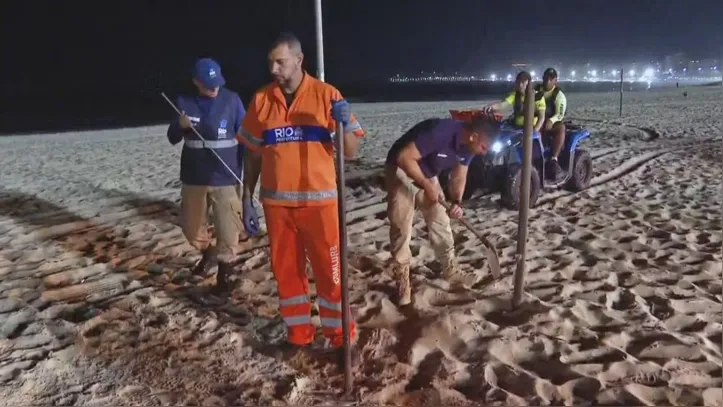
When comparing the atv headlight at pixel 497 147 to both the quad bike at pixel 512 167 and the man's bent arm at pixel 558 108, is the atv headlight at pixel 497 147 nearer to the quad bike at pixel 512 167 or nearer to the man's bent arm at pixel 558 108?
the quad bike at pixel 512 167

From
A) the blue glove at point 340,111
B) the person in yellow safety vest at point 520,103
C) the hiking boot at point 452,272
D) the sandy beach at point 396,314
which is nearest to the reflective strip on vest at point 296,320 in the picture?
the sandy beach at point 396,314

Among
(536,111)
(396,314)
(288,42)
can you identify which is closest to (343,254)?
(288,42)

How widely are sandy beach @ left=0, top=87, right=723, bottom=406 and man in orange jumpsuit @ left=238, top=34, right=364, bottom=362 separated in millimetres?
476

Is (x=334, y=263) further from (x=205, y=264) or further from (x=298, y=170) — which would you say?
(x=205, y=264)

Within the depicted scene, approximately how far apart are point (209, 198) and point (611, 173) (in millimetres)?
6520

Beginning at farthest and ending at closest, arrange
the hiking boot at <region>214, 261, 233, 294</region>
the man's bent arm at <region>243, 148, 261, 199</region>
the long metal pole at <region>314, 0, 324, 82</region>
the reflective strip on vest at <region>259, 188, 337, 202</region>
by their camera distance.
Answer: the long metal pole at <region>314, 0, 324, 82</region> → the hiking boot at <region>214, 261, 233, 294</region> → the man's bent arm at <region>243, 148, 261, 199</region> → the reflective strip on vest at <region>259, 188, 337, 202</region>

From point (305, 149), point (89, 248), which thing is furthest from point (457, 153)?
point (89, 248)

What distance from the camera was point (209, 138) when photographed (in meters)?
4.71

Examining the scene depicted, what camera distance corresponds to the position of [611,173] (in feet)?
30.4

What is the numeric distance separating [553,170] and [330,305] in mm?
4733

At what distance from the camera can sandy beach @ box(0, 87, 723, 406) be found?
3455 millimetres

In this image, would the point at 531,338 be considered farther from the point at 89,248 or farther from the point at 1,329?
the point at 89,248

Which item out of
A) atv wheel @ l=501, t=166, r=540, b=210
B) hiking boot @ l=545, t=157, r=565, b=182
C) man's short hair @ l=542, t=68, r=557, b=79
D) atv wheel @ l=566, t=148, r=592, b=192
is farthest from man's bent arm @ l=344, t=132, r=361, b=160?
→ atv wheel @ l=566, t=148, r=592, b=192

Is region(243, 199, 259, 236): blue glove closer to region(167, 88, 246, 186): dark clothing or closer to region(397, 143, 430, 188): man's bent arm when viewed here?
region(167, 88, 246, 186): dark clothing
